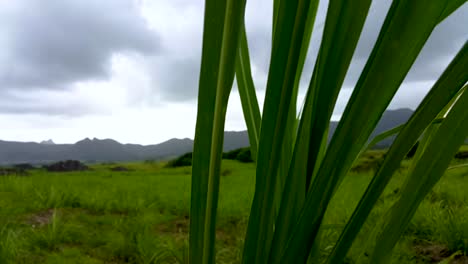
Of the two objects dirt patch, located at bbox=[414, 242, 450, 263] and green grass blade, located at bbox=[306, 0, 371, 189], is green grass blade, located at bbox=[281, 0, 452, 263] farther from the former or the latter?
dirt patch, located at bbox=[414, 242, 450, 263]

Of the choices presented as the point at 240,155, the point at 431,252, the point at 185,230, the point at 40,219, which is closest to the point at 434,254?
the point at 431,252

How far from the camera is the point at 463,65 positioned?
0.94ft

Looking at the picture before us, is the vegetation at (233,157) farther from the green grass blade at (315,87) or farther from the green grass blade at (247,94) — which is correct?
the green grass blade at (315,87)

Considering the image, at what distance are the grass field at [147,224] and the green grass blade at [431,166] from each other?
0.74 ft

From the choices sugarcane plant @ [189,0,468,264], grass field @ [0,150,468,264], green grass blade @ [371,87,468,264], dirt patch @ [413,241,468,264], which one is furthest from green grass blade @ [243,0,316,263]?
dirt patch @ [413,241,468,264]

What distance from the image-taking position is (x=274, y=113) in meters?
0.29

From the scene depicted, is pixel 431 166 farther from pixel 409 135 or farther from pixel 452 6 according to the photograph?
pixel 452 6

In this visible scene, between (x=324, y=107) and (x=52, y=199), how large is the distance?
8.58 feet

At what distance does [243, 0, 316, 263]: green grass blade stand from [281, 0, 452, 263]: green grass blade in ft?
0.11

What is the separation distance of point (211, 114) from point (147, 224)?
1.58 meters

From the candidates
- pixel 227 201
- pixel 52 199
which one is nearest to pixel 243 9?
pixel 227 201

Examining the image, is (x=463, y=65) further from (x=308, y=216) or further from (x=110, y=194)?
(x=110, y=194)

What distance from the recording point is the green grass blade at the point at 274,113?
269mm

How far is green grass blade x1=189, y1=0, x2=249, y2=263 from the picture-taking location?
10.2 inches
